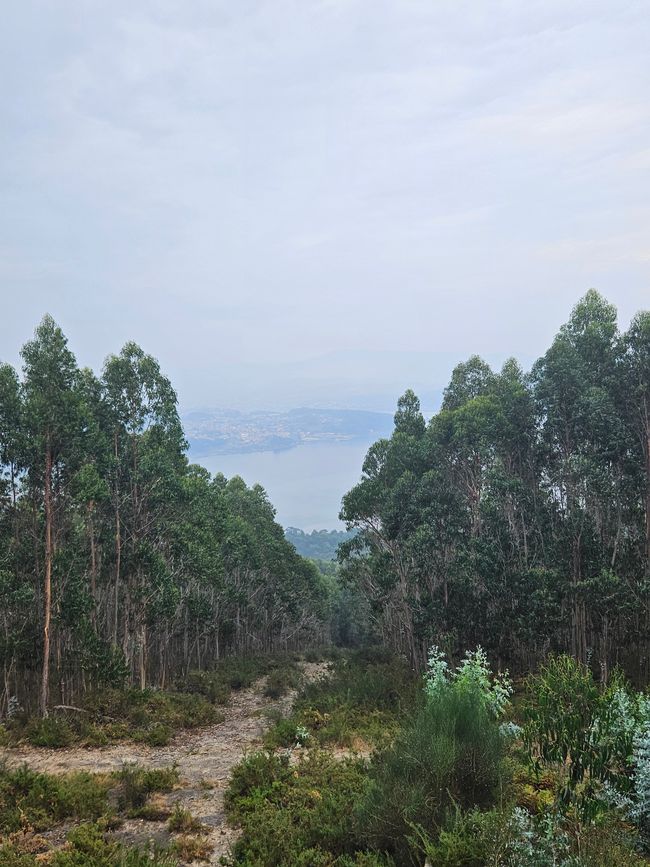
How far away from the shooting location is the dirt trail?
8070 mm

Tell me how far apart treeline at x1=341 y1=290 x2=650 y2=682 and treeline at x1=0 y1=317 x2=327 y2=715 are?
26.4ft

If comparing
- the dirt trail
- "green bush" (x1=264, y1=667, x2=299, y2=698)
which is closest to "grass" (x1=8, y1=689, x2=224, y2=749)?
the dirt trail

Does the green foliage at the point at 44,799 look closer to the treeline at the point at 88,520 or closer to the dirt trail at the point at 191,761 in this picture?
the dirt trail at the point at 191,761

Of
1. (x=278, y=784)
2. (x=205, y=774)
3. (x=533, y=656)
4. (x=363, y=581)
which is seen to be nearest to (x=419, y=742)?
(x=278, y=784)

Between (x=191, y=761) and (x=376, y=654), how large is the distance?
65.2 feet

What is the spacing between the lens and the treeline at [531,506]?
18.4m

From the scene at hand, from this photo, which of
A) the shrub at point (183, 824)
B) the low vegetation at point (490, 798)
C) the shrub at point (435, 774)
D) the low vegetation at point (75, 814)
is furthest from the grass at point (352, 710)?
the low vegetation at point (75, 814)

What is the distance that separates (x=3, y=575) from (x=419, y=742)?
12595mm

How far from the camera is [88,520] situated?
764 inches

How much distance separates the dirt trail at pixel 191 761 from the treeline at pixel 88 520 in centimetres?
273

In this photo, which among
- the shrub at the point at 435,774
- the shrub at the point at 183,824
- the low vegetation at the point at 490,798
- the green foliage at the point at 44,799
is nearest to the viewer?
the low vegetation at the point at 490,798

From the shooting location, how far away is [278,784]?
9258mm

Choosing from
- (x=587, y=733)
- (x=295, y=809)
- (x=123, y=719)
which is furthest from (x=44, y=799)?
(x=587, y=733)

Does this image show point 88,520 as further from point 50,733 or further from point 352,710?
point 352,710
